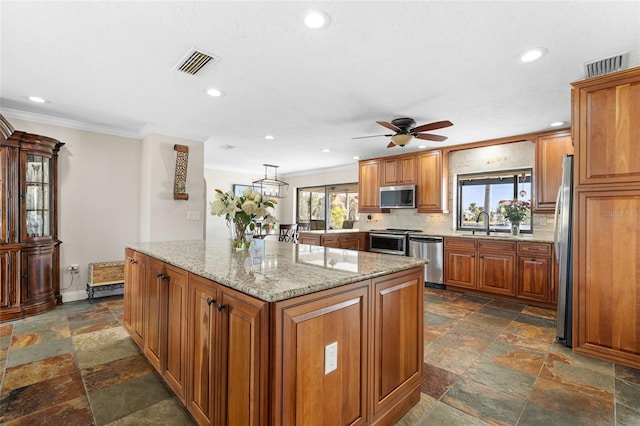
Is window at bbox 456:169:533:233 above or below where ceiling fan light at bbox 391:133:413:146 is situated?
below

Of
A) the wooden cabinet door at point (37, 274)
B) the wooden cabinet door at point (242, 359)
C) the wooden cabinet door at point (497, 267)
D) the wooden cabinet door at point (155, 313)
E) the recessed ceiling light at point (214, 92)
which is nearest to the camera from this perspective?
the wooden cabinet door at point (242, 359)

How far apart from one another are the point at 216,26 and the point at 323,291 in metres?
1.80

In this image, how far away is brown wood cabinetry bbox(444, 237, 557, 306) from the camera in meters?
3.79

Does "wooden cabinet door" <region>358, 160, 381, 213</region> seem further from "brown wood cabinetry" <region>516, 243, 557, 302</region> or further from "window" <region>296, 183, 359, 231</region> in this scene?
"brown wood cabinetry" <region>516, 243, 557, 302</region>

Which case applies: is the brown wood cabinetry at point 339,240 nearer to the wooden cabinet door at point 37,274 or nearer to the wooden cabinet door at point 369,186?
the wooden cabinet door at point 369,186

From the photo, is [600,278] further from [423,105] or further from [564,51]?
[423,105]

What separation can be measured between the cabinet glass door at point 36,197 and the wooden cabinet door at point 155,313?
94.8 inches

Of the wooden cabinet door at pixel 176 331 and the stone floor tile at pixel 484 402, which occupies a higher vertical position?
the wooden cabinet door at pixel 176 331

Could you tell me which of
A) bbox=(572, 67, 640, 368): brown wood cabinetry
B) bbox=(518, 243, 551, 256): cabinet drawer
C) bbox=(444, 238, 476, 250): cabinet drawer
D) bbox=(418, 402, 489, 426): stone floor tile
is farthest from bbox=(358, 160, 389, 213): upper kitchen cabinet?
bbox=(418, 402, 489, 426): stone floor tile

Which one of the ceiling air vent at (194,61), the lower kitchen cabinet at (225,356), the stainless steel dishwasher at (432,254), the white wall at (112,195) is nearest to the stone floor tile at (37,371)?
the lower kitchen cabinet at (225,356)

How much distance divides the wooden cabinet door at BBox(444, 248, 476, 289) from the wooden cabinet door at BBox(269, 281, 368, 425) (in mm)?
3544

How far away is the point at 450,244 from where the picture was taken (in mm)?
4629

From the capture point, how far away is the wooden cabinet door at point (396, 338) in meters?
1.56

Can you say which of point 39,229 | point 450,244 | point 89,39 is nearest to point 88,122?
point 39,229
